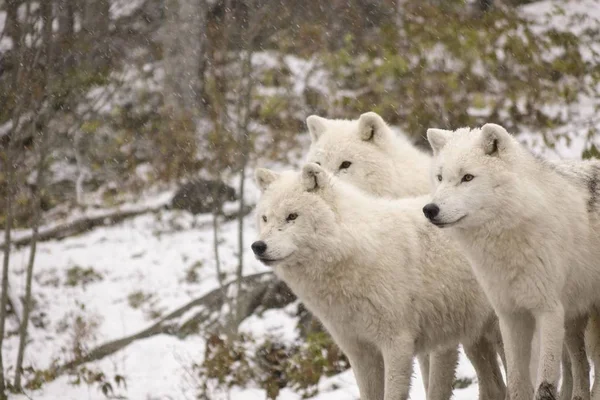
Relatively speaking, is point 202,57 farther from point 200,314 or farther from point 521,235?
point 521,235

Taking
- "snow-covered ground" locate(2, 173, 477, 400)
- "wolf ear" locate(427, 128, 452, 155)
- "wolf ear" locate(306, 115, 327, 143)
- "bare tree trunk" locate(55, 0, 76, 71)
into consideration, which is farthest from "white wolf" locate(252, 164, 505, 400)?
"bare tree trunk" locate(55, 0, 76, 71)

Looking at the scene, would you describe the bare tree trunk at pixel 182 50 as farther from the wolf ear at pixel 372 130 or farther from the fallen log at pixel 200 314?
the wolf ear at pixel 372 130

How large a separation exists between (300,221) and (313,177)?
306 millimetres

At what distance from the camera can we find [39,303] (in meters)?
11.6

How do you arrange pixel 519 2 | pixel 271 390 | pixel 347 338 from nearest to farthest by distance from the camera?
pixel 347 338 → pixel 271 390 → pixel 519 2

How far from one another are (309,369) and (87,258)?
596cm

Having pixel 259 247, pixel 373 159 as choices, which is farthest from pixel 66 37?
pixel 259 247

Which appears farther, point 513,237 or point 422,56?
point 422,56

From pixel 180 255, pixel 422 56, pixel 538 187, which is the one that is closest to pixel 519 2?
pixel 422 56

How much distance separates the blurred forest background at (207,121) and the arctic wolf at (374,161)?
179cm

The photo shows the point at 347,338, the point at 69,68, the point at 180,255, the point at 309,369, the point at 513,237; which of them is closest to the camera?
the point at 513,237

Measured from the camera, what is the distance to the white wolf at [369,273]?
190 inches

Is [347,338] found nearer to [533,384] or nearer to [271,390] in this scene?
[533,384]

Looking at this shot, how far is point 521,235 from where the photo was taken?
443 cm
